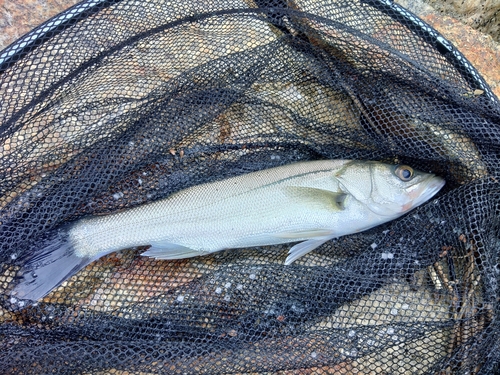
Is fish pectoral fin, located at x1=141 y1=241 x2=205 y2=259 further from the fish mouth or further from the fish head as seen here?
the fish mouth

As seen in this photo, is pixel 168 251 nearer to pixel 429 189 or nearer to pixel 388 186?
pixel 388 186

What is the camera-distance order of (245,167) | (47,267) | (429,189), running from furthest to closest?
(245,167)
(429,189)
(47,267)

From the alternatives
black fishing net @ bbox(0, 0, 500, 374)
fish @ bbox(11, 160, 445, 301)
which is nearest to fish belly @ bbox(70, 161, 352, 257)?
fish @ bbox(11, 160, 445, 301)

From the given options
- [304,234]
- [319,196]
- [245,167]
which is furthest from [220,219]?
[319,196]

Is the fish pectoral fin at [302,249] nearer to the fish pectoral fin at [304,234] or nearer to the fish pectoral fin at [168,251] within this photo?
the fish pectoral fin at [304,234]

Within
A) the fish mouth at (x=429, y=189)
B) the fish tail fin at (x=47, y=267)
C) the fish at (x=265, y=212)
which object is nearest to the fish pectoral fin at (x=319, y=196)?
the fish at (x=265, y=212)

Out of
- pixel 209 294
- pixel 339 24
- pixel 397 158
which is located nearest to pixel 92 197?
pixel 209 294
